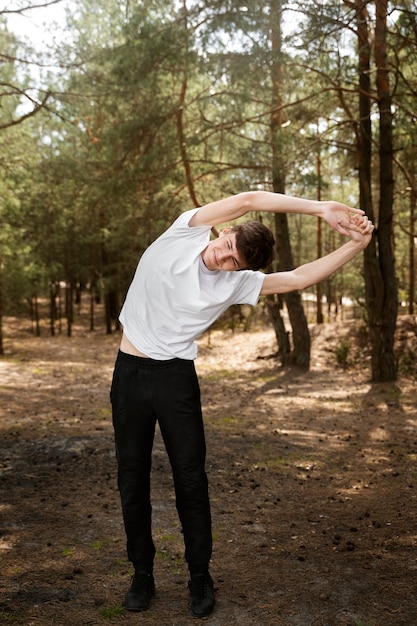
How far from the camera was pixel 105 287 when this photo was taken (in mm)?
23250

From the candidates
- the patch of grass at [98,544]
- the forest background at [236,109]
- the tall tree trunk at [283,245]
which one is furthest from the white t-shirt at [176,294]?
the tall tree trunk at [283,245]

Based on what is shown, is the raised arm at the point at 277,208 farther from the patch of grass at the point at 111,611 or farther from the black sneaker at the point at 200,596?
the patch of grass at the point at 111,611

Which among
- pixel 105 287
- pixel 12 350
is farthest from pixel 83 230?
pixel 12 350

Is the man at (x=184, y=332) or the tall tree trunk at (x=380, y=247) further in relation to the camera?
the tall tree trunk at (x=380, y=247)

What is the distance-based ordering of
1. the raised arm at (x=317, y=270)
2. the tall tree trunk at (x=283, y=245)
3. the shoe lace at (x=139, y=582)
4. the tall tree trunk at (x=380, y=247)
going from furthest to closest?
the tall tree trunk at (x=380, y=247) → the tall tree trunk at (x=283, y=245) → the shoe lace at (x=139, y=582) → the raised arm at (x=317, y=270)

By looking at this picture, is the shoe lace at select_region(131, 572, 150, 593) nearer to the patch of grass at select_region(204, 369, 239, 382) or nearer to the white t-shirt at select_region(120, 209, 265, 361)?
the white t-shirt at select_region(120, 209, 265, 361)

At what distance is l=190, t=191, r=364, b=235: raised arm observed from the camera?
2822mm

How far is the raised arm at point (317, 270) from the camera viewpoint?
310 centimetres

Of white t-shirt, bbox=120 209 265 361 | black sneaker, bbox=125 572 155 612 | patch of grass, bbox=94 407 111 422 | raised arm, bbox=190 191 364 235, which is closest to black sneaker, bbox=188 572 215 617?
black sneaker, bbox=125 572 155 612

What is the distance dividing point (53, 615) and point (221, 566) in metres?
1.18

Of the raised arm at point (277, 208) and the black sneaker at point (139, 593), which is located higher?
the raised arm at point (277, 208)

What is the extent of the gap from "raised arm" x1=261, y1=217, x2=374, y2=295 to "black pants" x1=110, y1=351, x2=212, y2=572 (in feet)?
2.02

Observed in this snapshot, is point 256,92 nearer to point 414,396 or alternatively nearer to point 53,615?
point 414,396

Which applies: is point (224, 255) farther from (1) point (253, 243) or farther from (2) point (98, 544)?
(2) point (98, 544)
